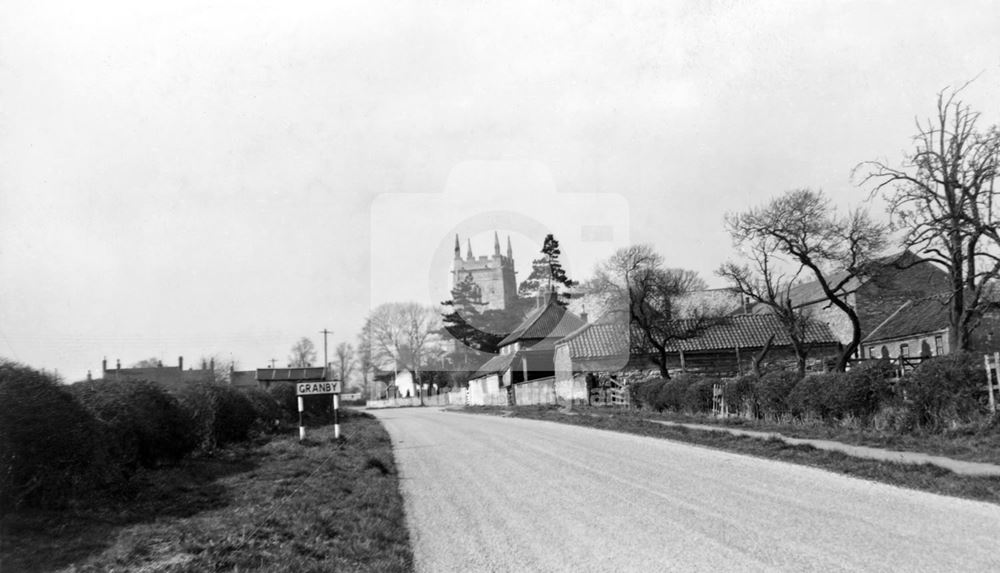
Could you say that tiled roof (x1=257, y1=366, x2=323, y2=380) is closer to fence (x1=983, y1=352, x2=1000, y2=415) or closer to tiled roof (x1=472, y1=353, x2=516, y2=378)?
tiled roof (x1=472, y1=353, x2=516, y2=378)

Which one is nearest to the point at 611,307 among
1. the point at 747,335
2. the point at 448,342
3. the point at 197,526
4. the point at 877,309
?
the point at 747,335

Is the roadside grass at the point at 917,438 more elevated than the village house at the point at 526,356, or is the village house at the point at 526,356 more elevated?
the village house at the point at 526,356

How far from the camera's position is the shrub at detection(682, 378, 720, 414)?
25344 mm

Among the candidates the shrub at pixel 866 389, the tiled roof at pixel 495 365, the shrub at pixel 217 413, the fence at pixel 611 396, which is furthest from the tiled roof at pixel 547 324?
the shrub at pixel 866 389

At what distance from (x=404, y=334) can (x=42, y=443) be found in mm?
53703

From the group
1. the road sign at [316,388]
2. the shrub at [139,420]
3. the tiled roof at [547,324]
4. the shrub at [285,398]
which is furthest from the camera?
the tiled roof at [547,324]

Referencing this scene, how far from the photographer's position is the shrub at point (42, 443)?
7.61 m

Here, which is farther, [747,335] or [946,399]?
[747,335]

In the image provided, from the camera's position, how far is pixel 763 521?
23.9ft

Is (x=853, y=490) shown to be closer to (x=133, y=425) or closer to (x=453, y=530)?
(x=453, y=530)

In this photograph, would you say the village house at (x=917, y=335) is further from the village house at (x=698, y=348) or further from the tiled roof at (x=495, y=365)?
the tiled roof at (x=495, y=365)

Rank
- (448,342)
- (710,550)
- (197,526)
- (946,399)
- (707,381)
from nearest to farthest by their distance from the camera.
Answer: (710,550)
(197,526)
(946,399)
(707,381)
(448,342)

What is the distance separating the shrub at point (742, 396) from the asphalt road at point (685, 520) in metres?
9.70

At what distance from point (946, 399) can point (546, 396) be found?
30423 millimetres
